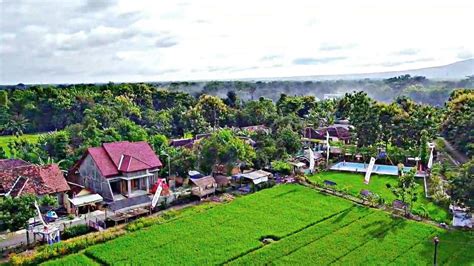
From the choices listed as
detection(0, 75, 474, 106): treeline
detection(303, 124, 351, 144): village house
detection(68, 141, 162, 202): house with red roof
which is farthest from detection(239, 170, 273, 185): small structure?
→ detection(0, 75, 474, 106): treeline

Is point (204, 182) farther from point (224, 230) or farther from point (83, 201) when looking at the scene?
point (83, 201)

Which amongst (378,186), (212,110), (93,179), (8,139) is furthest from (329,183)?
(8,139)

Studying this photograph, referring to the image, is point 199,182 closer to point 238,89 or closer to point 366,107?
point 366,107

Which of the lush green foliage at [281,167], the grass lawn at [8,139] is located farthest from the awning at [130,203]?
the grass lawn at [8,139]

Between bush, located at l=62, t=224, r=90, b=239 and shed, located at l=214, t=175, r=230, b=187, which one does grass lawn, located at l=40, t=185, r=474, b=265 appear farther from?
shed, located at l=214, t=175, r=230, b=187

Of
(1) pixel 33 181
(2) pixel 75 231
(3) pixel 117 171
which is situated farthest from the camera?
(3) pixel 117 171

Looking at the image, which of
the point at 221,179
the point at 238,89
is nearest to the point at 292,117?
the point at 221,179

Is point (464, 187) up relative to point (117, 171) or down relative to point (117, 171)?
down
